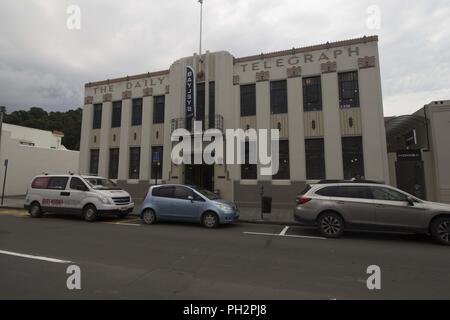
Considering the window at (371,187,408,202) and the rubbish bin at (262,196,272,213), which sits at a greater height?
the window at (371,187,408,202)

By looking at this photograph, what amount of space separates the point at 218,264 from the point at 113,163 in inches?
636

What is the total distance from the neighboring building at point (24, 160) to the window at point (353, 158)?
26324 mm

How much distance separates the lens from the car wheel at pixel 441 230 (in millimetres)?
7399

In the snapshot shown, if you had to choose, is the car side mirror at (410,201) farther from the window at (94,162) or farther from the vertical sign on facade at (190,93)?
the window at (94,162)

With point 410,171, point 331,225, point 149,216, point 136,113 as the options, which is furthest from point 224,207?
point 136,113

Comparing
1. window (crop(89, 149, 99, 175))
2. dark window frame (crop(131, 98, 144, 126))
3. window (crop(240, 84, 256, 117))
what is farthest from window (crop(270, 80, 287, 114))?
window (crop(89, 149, 99, 175))

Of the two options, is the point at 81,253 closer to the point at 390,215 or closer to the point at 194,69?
the point at 390,215

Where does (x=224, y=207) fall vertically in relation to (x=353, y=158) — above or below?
below

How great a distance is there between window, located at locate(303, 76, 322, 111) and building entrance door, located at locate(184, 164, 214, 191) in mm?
6771

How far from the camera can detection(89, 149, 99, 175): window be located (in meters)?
19.9

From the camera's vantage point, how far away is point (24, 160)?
79.3ft

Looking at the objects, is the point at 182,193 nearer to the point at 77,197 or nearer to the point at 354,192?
the point at 77,197

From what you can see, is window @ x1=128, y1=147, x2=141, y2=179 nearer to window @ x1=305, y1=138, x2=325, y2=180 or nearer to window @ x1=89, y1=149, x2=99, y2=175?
window @ x1=89, y1=149, x2=99, y2=175

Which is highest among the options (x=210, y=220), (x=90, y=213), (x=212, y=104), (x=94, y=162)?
(x=212, y=104)
